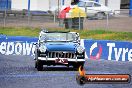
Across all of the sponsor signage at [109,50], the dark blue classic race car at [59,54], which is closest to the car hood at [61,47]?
the dark blue classic race car at [59,54]

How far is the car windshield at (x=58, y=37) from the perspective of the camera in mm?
14307

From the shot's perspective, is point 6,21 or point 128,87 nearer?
point 128,87

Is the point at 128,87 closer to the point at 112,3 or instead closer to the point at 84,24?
the point at 84,24

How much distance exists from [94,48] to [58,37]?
6250mm

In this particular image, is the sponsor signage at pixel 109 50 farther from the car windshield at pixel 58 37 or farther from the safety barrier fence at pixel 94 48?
the car windshield at pixel 58 37

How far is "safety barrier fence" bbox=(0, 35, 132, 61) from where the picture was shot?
19781 millimetres

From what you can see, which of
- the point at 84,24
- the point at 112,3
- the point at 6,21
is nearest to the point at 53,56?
the point at 84,24

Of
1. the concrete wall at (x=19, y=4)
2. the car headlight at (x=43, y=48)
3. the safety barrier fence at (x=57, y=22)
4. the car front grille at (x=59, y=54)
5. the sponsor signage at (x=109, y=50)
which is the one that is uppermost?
the concrete wall at (x=19, y=4)

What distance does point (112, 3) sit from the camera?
55438 mm

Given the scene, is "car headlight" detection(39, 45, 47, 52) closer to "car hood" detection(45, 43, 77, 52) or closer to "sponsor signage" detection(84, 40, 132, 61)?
"car hood" detection(45, 43, 77, 52)

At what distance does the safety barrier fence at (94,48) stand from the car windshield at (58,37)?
17.8 feet

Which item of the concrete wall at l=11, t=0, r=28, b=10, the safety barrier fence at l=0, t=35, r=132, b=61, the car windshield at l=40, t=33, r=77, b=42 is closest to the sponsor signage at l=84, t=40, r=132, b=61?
the safety barrier fence at l=0, t=35, r=132, b=61

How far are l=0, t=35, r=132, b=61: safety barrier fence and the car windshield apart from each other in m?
5.44

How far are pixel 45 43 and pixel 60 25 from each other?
17.4 meters
